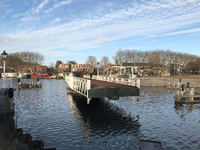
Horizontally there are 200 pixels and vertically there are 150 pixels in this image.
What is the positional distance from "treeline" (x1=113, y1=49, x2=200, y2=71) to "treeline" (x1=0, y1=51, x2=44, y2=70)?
5036 cm

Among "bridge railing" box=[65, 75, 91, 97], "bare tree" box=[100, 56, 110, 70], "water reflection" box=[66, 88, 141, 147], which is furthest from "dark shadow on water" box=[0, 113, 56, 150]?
"bare tree" box=[100, 56, 110, 70]

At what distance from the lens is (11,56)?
321ft

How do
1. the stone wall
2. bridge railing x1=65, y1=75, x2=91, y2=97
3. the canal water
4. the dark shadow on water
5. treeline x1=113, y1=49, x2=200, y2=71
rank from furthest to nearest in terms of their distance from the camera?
treeline x1=113, y1=49, x2=200, y2=71 → the stone wall → bridge railing x1=65, y1=75, x2=91, y2=97 → the canal water → the dark shadow on water

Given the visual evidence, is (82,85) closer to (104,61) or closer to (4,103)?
(4,103)

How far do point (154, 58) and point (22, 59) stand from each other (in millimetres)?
74014

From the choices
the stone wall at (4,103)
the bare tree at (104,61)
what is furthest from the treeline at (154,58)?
the stone wall at (4,103)

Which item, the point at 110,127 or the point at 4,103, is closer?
the point at 110,127

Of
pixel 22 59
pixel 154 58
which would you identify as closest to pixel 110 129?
pixel 154 58

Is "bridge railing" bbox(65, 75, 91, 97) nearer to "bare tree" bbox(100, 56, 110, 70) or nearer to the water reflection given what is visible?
the water reflection

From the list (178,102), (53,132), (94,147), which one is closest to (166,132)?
(94,147)

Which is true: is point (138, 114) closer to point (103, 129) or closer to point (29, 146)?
point (103, 129)

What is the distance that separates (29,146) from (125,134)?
5.77 meters

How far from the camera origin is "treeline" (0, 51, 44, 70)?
9731 cm

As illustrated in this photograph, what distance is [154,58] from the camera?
7569 cm
